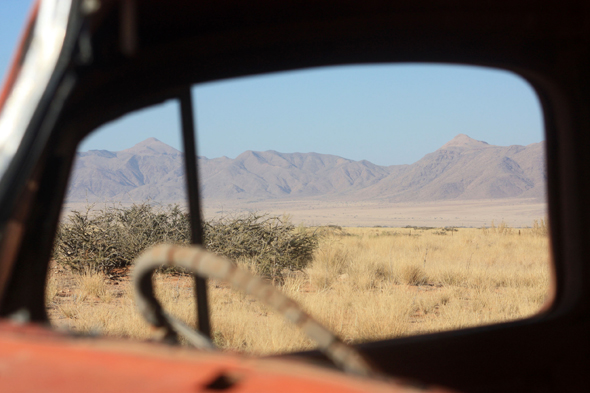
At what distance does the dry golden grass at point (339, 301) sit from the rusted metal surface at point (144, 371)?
366 cm

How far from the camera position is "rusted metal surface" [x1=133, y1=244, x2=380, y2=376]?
2.80 ft

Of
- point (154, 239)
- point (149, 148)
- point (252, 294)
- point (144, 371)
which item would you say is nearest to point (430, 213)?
point (154, 239)

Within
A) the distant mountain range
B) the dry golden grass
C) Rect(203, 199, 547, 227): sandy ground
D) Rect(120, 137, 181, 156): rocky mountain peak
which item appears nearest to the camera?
the dry golden grass

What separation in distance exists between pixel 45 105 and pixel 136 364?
55 centimetres

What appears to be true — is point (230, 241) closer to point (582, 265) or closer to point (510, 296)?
point (510, 296)

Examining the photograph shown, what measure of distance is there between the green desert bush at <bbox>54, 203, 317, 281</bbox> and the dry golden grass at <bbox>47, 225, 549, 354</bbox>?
0.50 meters

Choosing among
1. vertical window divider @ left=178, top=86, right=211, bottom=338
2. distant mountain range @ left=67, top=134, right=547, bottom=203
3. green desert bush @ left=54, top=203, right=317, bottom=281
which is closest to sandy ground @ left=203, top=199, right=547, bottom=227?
distant mountain range @ left=67, top=134, right=547, bottom=203

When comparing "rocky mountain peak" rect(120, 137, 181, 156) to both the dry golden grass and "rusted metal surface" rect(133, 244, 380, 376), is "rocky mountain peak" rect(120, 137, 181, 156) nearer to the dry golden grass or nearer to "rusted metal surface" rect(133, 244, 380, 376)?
the dry golden grass

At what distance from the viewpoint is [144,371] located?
31.2 inches

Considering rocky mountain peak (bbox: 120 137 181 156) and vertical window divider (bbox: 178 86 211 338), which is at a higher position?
rocky mountain peak (bbox: 120 137 181 156)

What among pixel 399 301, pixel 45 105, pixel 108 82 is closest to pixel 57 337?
pixel 45 105

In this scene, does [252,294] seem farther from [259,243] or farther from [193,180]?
[259,243]

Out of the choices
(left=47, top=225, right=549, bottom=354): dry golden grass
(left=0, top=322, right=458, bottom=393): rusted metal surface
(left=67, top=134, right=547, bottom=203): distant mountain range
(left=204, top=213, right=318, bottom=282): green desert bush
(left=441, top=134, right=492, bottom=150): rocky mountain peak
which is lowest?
(left=47, top=225, right=549, bottom=354): dry golden grass

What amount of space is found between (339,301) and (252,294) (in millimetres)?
8757
